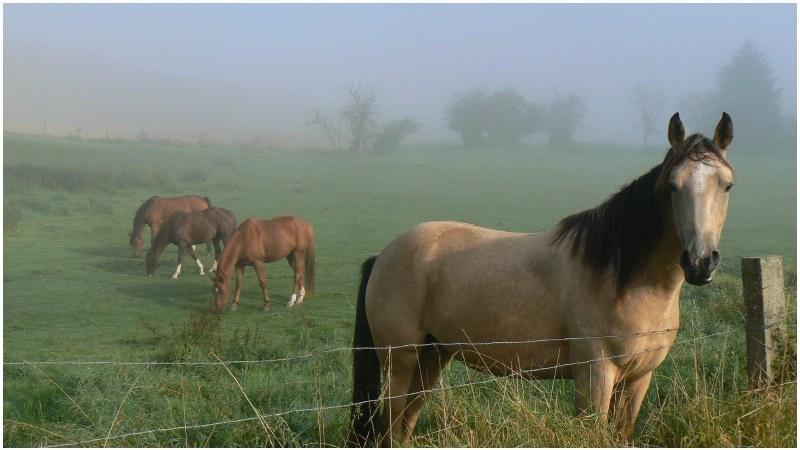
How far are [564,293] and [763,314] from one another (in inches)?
34.3

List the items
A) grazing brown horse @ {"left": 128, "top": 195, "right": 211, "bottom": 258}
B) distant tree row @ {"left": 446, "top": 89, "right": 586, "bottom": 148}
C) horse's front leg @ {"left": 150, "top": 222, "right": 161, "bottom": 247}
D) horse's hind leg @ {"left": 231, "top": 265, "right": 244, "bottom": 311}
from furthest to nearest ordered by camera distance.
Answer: distant tree row @ {"left": 446, "top": 89, "right": 586, "bottom": 148}, horse's front leg @ {"left": 150, "top": 222, "right": 161, "bottom": 247}, grazing brown horse @ {"left": 128, "top": 195, "right": 211, "bottom": 258}, horse's hind leg @ {"left": 231, "top": 265, "right": 244, "bottom": 311}

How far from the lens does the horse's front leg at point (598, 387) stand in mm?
2799

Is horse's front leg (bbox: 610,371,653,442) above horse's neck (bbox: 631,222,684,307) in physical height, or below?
below

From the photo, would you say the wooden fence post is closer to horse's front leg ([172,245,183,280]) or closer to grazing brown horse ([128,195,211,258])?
horse's front leg ([172,245,183,280])

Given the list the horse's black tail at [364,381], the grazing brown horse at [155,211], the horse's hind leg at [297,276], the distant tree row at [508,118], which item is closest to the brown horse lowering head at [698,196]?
the horse's black tail at [364,381]

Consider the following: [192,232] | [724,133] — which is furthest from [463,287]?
[192,232]

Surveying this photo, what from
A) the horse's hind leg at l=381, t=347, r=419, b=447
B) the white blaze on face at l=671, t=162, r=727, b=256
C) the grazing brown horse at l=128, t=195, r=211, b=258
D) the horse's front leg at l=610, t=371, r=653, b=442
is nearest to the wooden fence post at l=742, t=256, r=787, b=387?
the horse's front leg at l=610, t=371, r=653, b=442

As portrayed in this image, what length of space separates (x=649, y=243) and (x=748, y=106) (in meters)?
16.5

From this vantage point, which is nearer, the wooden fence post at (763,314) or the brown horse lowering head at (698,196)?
the brown horse lowering head at (698,196)

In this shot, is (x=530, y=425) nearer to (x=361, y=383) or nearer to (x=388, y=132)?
(x=361, y=383)

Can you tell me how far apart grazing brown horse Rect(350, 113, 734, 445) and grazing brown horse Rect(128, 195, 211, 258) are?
872 centimetres

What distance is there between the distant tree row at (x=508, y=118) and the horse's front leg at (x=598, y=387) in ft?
44.0

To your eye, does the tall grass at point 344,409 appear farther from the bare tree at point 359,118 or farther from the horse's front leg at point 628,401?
the bare tree at point 359,118

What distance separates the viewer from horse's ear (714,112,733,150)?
2.78 m
